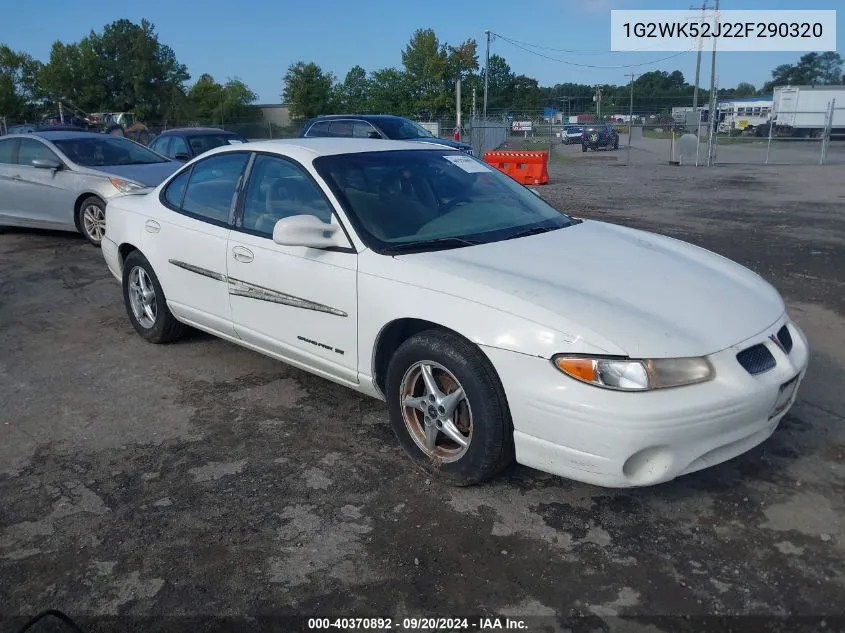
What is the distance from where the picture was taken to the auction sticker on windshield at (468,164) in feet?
14.6

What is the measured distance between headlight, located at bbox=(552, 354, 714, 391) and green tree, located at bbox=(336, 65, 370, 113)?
200ft

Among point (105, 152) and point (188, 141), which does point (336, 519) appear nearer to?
point (105, 152)

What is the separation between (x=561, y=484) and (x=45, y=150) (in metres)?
8.66

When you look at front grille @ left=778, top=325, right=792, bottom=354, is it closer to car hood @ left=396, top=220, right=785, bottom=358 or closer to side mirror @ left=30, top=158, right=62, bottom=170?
car hood @ left=396, top=220, right=785, bottom=358

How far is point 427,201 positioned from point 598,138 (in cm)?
3599

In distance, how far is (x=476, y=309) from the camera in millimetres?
3047

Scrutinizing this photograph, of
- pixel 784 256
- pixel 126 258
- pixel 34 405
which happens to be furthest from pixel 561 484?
pixel 784 256

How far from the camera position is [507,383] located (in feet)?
9.64

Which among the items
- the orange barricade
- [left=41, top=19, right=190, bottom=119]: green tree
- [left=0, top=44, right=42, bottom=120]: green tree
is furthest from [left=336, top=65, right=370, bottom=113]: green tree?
the orange barricade

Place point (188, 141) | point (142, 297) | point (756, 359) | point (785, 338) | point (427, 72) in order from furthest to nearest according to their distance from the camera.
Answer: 1. point (427, 72)
2. point (188, 141)
3. point (142, 297)
4. point (785, 338)
5. point (756, 359)

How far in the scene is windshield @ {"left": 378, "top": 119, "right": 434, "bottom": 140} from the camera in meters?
15.3

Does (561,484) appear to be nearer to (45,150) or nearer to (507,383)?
(507,383)

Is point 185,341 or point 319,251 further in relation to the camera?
point 185,341

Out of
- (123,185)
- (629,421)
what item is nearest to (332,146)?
(629,421)
